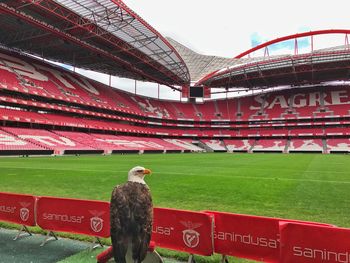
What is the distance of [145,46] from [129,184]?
155 ft

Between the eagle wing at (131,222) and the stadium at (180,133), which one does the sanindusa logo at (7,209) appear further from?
the eagle wing at (131,222)

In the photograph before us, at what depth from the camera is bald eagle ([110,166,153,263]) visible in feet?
11.1

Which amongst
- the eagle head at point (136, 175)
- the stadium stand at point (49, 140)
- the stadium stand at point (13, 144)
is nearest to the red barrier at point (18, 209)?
the eagle head at point (136, 175)

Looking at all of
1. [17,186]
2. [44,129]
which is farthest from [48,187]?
[44,129]

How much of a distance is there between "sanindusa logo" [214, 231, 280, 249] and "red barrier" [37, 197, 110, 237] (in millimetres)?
2126

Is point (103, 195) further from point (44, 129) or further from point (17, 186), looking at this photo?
point (44, 129)

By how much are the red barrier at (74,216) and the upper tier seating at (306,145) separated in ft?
209

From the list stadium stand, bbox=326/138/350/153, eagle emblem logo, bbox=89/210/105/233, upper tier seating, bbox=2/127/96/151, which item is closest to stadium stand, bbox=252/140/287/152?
stadium stand, bbox=326/138/350/153

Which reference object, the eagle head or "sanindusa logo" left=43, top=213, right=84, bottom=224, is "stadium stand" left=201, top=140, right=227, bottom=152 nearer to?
"sanindusa logo" left=43, top=213, right=84, bottom=224

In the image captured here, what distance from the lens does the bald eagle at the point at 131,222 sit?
3.37m

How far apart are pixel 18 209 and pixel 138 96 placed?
249 feet

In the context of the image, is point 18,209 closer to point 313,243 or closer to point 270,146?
point 313,243

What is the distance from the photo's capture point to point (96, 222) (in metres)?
5.83

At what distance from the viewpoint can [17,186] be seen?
13.2 meters
